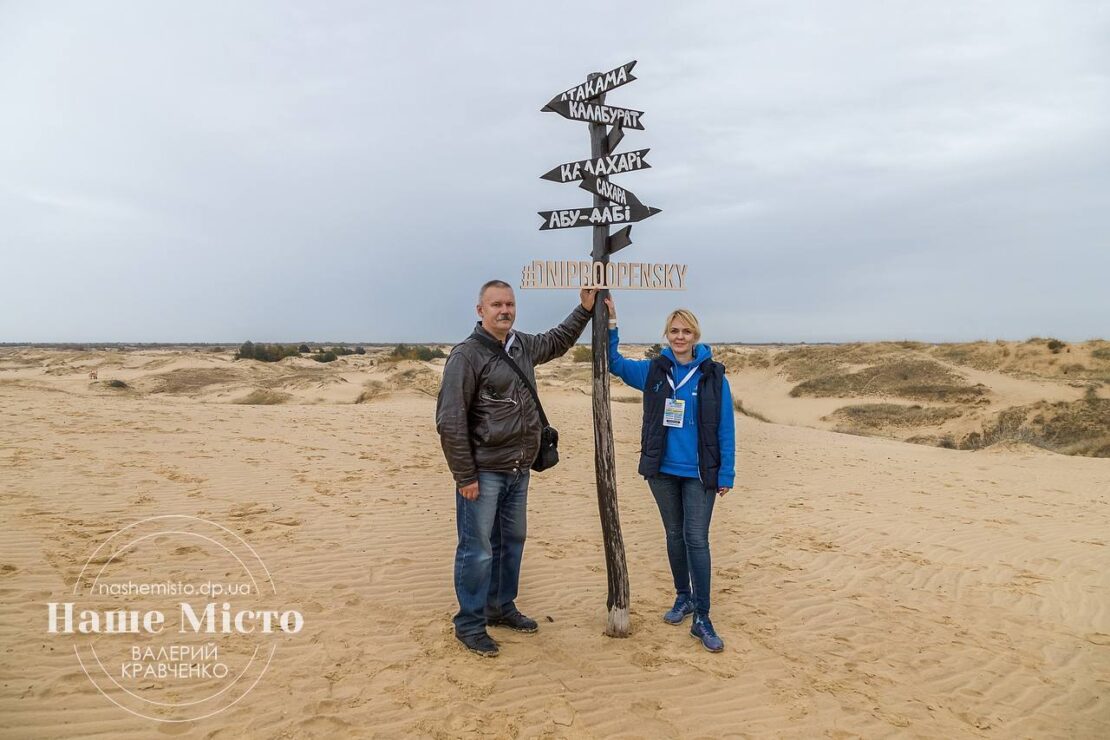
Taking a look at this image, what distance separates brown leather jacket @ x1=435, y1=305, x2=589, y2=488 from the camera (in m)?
3.78

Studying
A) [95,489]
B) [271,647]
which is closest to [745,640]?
[271,647]

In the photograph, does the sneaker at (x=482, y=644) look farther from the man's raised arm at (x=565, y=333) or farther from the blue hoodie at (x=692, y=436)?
the man's raised arm at (x=565, y=333)

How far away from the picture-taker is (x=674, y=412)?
167 inches

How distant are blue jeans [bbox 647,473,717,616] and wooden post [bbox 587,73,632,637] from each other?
0.37 metres

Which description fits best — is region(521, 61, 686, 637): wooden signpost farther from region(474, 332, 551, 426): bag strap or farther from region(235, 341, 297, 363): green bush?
region(235, 341, 297, 363): green bush

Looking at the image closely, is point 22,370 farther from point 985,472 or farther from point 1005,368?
point 1005,368

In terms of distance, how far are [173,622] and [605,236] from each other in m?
4.15

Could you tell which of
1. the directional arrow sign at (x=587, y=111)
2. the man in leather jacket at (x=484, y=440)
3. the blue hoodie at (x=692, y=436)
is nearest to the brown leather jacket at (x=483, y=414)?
the man in leather jacket at (x=484, y=440)

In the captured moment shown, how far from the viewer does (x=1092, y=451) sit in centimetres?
1534

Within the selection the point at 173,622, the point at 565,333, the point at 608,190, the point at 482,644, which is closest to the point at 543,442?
the point at 565,333

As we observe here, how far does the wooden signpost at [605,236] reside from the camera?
14.3 ft

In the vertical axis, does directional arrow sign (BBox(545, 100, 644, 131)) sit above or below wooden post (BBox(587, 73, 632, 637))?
above

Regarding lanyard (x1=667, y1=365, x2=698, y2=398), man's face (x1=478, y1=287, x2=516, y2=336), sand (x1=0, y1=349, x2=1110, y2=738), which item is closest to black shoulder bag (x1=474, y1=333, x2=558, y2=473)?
man's face (x1=478, y1=287, x2=516, y2=336)

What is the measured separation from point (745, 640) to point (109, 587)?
4.87m
